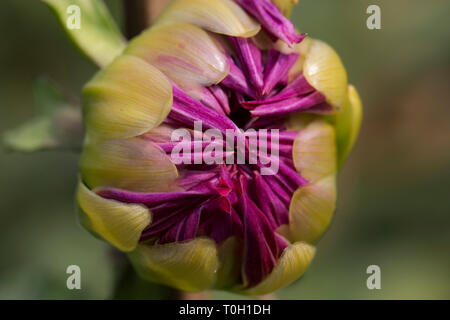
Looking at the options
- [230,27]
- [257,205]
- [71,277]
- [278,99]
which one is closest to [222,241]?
[257,205]

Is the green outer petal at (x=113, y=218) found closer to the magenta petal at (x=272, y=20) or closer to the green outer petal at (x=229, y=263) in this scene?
the green outer petal at (x=229, y=263)

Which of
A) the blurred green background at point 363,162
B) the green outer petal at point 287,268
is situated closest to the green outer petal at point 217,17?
the green outer petal at point 287,268

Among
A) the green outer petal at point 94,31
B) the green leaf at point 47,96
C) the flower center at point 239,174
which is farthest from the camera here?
the green leaf at point 47,96

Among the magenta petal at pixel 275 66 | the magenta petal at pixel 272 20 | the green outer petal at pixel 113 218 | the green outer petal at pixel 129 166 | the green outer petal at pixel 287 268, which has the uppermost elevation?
the magenta petal at pixel 272 20

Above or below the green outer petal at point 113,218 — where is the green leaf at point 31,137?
above

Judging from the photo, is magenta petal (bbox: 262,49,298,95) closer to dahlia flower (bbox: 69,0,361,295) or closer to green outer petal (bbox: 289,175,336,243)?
dahlia flower (bbox: 69,0,361,295)

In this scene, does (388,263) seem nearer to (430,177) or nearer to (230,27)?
(430,177)
